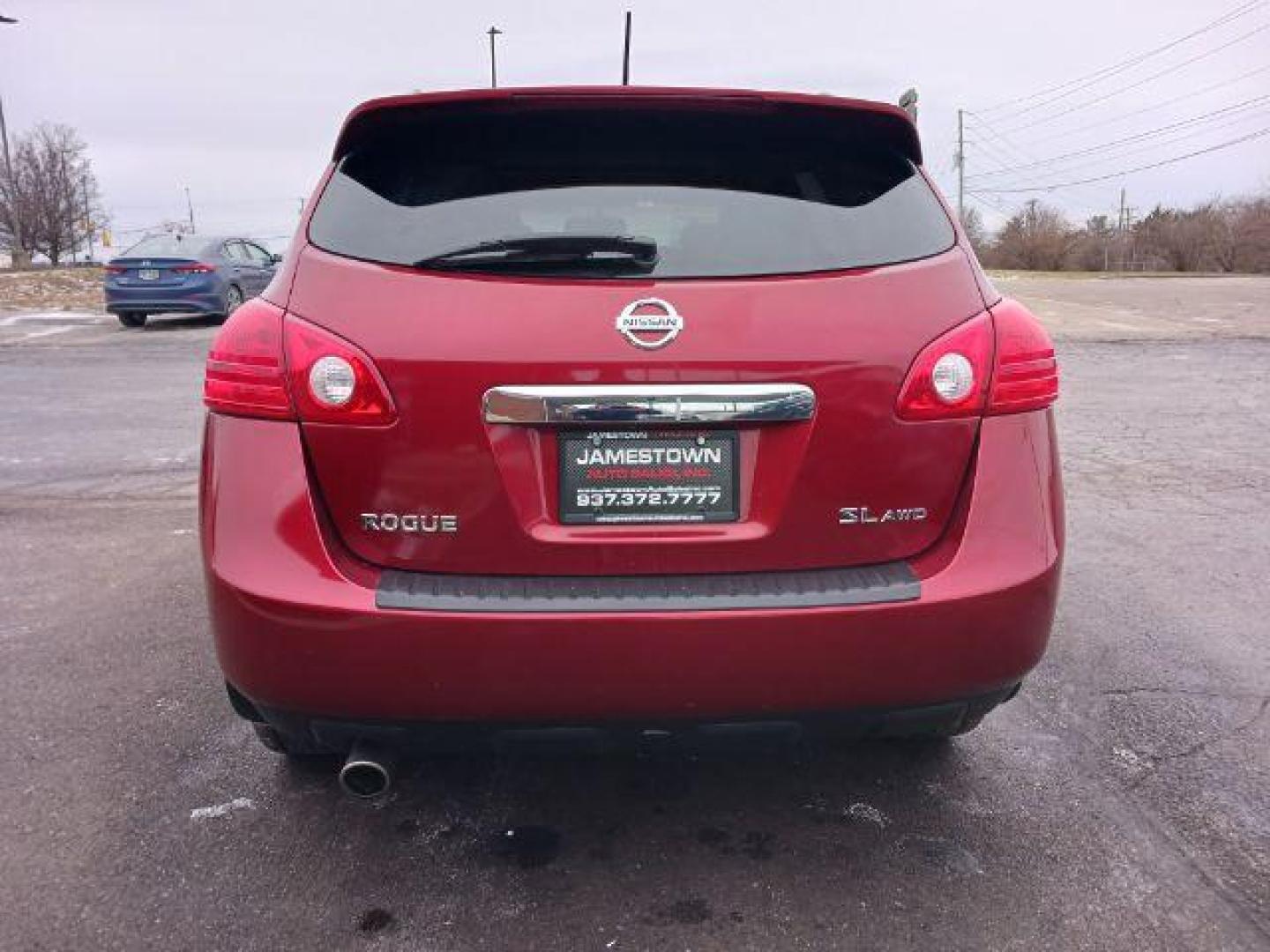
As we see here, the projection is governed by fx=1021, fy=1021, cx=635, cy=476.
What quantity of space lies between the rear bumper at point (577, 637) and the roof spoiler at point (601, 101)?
2.60 feet

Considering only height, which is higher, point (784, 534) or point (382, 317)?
point (382, 317)

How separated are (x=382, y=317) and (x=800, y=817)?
167cm

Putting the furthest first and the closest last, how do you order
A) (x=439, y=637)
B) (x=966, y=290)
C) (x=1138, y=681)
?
(x=1138, y=681) < (x=966, y=290) < (x=439, y=637)

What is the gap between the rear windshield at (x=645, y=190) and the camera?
222 cm

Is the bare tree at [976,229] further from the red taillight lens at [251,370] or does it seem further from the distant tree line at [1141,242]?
the red taillight lens at [251,370]

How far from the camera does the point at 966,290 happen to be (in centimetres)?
226

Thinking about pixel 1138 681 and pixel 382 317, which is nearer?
→ pixel 382 317

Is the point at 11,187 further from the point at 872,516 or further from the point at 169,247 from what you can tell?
the point at 872,516

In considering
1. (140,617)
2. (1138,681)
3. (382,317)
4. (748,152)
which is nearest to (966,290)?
(748,152)

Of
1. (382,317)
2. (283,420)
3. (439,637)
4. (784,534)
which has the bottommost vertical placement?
(439,637)

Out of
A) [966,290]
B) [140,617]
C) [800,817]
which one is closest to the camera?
[966,290]

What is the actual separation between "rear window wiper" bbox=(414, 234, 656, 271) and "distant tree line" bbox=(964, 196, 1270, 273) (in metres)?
71.0

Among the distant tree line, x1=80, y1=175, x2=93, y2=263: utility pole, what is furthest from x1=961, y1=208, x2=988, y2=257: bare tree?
x1=80, y1=175, x2=93, y2=263: utility pole

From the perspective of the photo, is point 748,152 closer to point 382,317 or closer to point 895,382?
point 895,382
